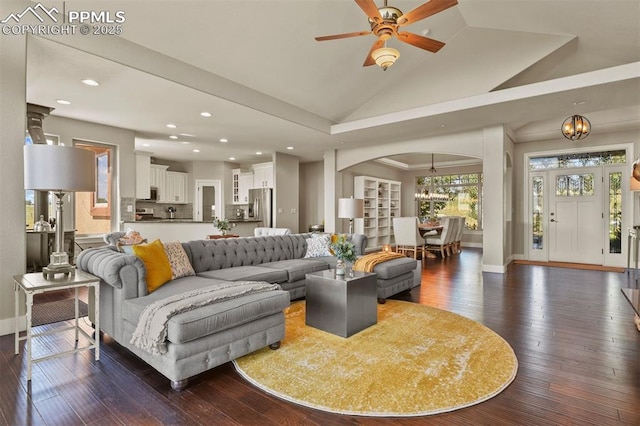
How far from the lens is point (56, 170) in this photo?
251cm

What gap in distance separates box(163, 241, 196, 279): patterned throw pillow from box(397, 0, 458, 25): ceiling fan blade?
10.1 feet

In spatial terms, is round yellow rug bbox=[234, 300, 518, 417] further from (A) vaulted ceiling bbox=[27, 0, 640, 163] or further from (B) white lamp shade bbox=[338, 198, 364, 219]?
(A) vaulted ceiling bbox=[27, 0, 640, 163]

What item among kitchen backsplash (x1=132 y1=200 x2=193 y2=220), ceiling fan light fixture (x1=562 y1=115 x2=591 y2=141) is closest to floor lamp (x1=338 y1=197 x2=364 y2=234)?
ceiling fan light fixture (x1=562 y1=115 x2=591 y2=141)

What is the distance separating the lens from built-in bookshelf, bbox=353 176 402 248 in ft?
32.2

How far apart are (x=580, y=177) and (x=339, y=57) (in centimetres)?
610

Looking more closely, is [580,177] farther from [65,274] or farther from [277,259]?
[65,274]

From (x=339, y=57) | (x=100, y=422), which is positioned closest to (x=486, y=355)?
(x=100, y=422)

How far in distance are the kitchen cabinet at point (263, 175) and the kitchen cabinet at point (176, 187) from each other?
2243mm

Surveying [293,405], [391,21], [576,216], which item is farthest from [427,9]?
[576,216]

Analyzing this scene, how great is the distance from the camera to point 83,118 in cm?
589

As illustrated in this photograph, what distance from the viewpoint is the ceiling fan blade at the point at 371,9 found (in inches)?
110

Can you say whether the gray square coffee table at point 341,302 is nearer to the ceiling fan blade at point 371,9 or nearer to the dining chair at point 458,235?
the ceiling fan blade at point 371,9

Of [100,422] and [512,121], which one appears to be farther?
[512,121]

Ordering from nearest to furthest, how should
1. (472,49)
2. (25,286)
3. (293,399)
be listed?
(293,399), (25,286), (472,49)
